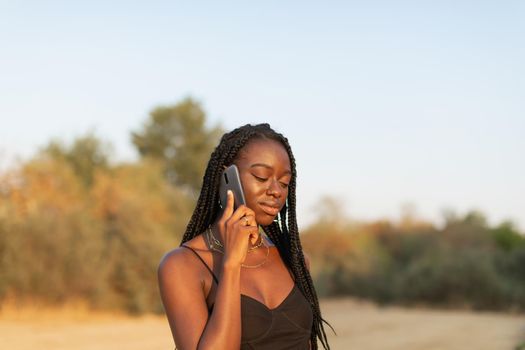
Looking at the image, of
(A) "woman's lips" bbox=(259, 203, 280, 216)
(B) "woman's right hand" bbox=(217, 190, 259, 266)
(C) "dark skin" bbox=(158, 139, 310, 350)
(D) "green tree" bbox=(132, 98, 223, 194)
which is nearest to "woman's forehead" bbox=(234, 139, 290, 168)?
(C) "dark skin" bbox=(158, 139, 310, 350)

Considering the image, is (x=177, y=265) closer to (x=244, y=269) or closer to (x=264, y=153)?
Answer: (x=244, y=269)

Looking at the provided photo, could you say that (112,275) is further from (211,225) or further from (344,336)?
(211,225)

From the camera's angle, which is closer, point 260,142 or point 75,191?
point 260,142

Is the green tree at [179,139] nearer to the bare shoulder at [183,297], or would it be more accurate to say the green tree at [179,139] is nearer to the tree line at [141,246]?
the tree line at [141,246]

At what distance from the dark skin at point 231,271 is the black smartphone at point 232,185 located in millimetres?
30

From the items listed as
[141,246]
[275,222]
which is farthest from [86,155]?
[275,222]

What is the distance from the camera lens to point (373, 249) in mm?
32469

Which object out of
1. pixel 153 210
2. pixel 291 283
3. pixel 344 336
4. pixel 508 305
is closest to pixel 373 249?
pixel 508 305

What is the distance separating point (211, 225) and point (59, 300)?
1656cm

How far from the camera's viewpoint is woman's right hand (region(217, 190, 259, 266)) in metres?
2.54

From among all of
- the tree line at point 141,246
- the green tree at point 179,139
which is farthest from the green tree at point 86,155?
the green tree at point 179,139

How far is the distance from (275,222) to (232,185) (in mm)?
528

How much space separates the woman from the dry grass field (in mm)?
10179

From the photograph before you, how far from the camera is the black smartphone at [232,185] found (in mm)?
2715
